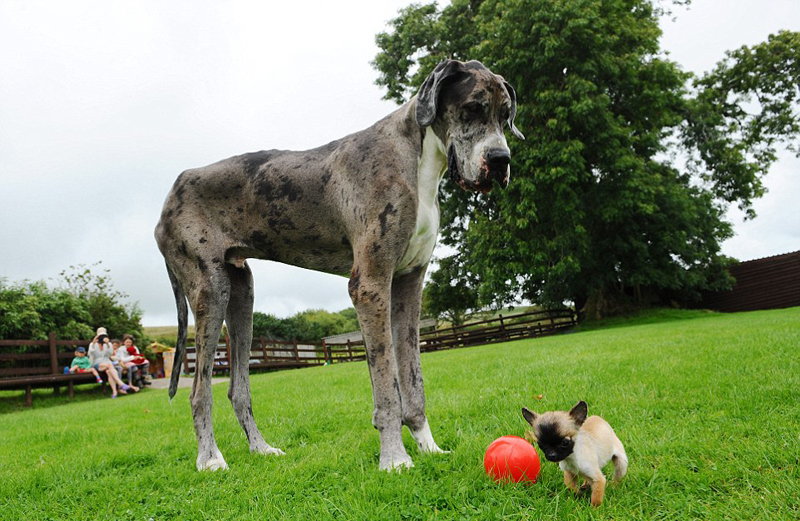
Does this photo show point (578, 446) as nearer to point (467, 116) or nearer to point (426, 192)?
point (426, 192)

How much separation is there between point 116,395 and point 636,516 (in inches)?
636

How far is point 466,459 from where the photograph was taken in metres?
3.19

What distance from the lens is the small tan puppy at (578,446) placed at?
7.90ft

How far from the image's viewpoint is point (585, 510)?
7.64 ft

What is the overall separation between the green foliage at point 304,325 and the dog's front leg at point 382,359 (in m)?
29.2

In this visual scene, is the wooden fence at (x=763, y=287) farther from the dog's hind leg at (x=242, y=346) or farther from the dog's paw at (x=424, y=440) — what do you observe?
the dog's hind leg at (x=242, y=346)

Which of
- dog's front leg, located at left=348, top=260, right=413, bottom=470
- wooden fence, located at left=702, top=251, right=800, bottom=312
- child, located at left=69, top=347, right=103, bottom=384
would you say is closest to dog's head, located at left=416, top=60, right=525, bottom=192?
dog's front leg, located at left=348, top=260, right=413, bottom=470

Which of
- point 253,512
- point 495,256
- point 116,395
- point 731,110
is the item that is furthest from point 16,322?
point 731,110

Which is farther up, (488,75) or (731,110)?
(731,110)

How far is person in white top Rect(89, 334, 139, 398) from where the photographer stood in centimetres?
1516

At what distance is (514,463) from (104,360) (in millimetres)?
15673

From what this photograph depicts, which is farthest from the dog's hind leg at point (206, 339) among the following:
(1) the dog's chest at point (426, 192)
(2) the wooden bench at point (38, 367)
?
(2) the wooden bench at point (38, 367)

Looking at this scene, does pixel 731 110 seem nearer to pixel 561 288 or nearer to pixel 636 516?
pixel 561 288

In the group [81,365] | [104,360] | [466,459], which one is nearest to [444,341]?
[104,360]
